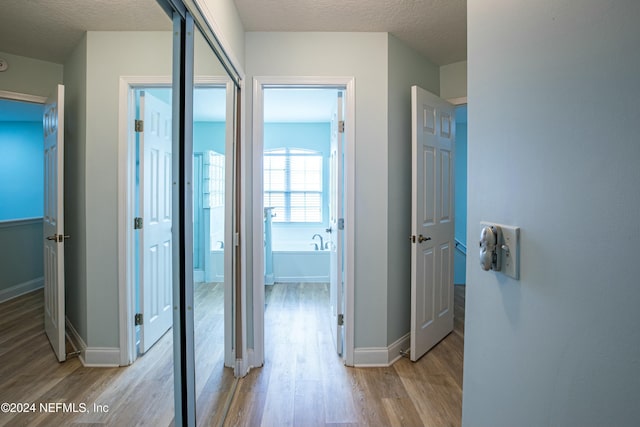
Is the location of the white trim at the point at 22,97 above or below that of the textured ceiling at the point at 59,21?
below

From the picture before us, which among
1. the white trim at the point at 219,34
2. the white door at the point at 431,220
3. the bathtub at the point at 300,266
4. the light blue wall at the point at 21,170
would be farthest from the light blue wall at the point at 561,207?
the bathtub at the point at 300,266

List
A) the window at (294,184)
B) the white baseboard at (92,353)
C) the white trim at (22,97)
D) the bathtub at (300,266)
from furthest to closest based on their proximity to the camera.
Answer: the window at (294,184) → the bathtub at (300,266) → the white baseboard at (92,353) → the white trim at (22,97)

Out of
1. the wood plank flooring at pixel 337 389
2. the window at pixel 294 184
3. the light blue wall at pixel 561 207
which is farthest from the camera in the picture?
the window at pixel 294 184

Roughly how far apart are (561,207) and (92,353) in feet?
3.55

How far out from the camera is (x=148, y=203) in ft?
3.34

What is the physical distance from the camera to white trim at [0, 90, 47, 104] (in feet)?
1.70

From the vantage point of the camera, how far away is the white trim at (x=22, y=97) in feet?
1.70

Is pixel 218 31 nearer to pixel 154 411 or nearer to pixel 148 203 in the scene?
pixel 148 203

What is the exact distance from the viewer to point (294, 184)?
565 centimetres

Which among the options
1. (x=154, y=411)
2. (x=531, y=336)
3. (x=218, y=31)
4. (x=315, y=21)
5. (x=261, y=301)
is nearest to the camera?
(x=531, y=336)

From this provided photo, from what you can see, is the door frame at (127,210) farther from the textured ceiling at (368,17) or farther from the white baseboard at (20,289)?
the textured ceiling at (368,17)

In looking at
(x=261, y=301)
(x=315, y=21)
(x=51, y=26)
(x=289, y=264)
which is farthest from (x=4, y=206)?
(x=289, y=264)

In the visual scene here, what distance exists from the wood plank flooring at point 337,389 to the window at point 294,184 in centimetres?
297

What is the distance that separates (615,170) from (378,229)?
1954mm
